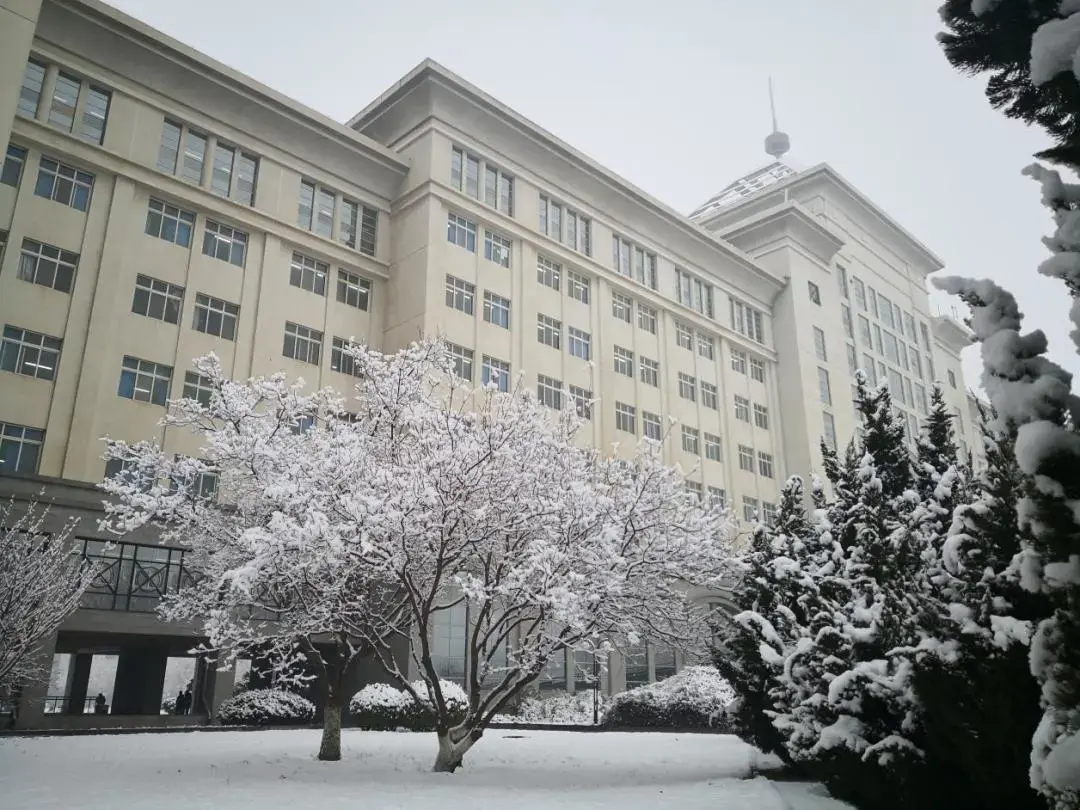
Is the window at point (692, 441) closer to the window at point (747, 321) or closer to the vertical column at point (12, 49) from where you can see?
the window at point (747, 321)

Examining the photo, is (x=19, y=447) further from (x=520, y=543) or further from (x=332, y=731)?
(x=520, y=543)

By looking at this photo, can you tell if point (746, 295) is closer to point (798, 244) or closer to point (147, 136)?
point (798, 244)

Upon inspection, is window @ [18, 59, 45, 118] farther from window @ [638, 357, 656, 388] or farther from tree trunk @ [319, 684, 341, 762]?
window @ [638, 357, 656, 388]

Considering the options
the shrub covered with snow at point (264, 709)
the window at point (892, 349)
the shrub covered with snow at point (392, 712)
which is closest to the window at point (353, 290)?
the shrub covered with snow at point (264, 709)

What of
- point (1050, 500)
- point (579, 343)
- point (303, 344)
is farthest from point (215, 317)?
point (1050, 500)

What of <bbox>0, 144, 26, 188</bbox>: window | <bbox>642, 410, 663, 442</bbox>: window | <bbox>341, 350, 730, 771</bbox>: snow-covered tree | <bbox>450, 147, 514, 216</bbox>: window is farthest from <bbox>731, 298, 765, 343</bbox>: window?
<bbox>0, 144, 26, 188</bbox>: window

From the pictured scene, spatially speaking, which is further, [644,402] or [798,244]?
[798,244]

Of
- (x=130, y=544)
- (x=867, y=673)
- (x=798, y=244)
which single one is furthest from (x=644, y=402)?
(x=867, y=673)

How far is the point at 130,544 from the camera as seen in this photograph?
26406 mm

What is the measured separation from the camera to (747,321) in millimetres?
51000

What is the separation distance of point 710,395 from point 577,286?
1095cm

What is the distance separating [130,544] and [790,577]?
72.4 feet

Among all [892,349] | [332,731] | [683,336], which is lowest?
[332,731]

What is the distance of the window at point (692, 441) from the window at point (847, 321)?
18800 mm
